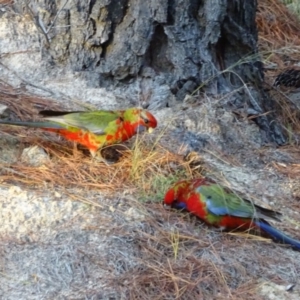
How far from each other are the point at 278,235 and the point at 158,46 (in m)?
1.53

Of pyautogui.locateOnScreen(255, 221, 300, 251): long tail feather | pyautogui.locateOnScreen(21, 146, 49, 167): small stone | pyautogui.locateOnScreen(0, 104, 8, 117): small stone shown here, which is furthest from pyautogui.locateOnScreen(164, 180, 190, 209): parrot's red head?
pyautogui.locateOnScreen(0, 104, 8, 117): small stone

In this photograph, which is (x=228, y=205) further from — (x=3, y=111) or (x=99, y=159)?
(x=3, y=111)

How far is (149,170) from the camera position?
4.09 metres

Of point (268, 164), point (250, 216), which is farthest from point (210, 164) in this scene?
point (250, 216)

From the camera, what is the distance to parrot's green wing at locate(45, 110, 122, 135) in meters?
4.19

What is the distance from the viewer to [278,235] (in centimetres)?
381

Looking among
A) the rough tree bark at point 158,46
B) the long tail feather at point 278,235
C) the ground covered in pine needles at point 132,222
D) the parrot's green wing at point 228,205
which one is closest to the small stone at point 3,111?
the ground covered in pine needles at point 132,222

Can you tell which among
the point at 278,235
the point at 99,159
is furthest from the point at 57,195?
the point at 278,235

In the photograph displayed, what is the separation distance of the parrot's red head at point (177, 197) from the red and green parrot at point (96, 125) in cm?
47

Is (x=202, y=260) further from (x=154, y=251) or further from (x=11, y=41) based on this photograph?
(x=11, y=41)

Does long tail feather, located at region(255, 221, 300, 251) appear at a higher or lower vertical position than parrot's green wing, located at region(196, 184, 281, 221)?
lower

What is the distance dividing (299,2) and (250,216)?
4352 millimetres

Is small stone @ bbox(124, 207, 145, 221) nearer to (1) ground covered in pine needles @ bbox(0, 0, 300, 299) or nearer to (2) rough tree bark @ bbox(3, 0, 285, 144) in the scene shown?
(1) ground covered in pine needles @ bbox(0, 0, 300, 299)

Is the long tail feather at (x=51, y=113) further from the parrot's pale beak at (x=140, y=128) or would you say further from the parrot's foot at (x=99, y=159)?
the parrot's pale beak at (x=140, y=128)
